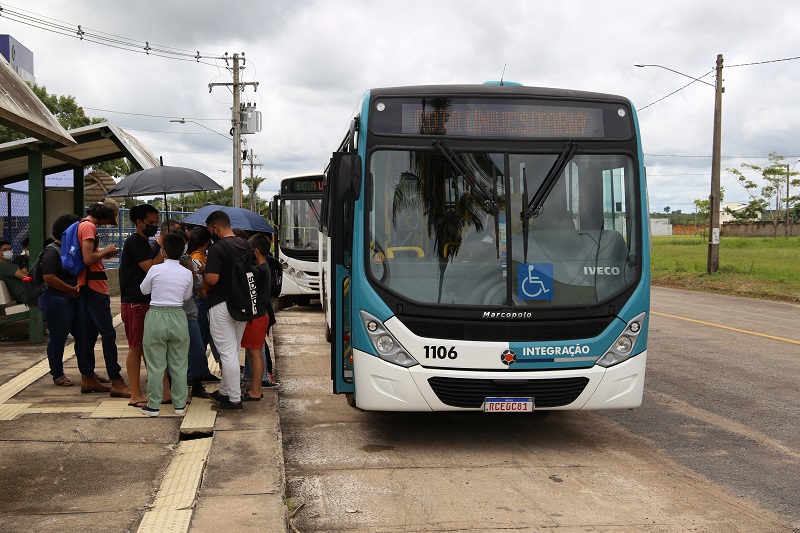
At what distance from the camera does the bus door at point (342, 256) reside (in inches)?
261

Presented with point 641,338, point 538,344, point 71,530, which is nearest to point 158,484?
point 71,530

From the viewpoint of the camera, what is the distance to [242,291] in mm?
7582

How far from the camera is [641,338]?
691 centimetres

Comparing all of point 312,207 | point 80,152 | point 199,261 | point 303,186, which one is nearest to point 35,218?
point 80,152

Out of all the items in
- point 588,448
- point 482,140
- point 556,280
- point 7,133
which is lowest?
point 588,448

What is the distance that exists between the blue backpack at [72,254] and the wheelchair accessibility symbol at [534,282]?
4169mm

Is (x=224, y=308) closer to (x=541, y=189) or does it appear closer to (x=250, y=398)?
(x=250, y=398)

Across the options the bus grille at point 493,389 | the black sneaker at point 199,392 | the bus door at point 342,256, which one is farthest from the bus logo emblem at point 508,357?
the black sneaker at point 199,392

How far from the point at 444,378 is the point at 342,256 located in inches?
50.6

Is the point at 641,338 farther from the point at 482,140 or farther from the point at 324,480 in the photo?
the point at 324,480

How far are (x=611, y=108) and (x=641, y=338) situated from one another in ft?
6.24

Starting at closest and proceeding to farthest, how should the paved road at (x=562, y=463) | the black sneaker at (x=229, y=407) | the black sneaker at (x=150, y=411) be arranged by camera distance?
the paved road at (x=562, y=463) → the black sneaker at (x=150, y=411) → the black sneaker at (x=229, y=407)

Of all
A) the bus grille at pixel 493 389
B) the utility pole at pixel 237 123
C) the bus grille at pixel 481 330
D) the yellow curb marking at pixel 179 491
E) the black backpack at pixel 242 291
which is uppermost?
the utility pole at pixel 237 123

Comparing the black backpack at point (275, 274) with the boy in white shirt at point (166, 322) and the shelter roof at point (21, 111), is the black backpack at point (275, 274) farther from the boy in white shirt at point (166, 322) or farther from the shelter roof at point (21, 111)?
the shelter roof at point (21, 111)
